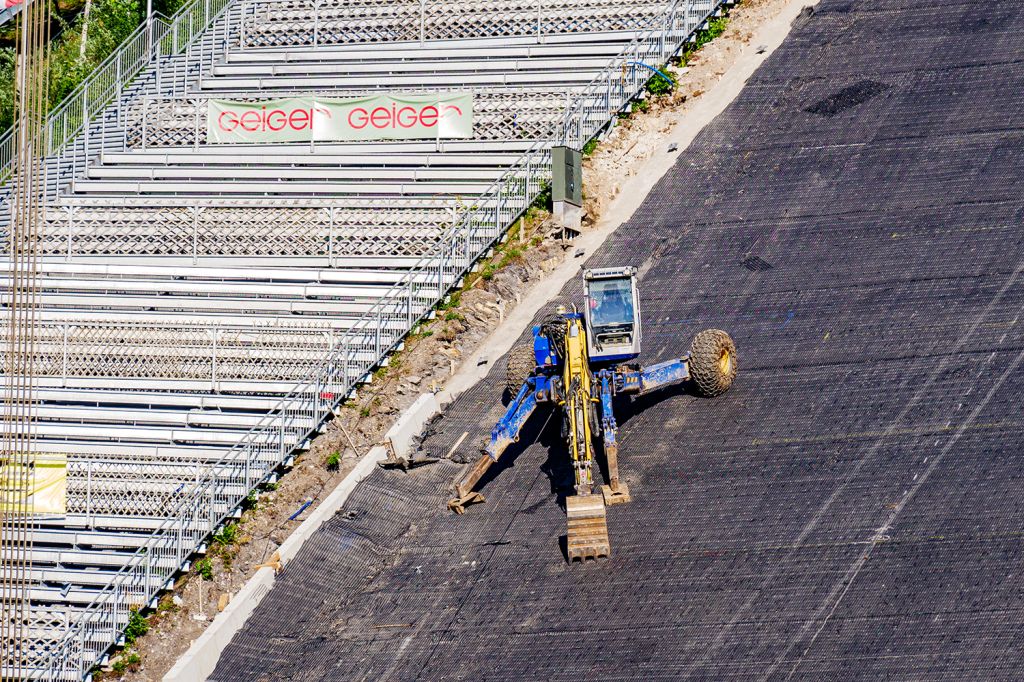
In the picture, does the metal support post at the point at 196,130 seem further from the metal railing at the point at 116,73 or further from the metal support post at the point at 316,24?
the metal support post at the point at 316,24

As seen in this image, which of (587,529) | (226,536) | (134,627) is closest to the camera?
(587,529)

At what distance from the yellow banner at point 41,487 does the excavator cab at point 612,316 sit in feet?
28.0

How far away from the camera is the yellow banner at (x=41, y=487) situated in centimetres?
2256

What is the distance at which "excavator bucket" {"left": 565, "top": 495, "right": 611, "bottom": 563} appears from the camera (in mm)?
18531

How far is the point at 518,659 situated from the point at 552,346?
4.34m

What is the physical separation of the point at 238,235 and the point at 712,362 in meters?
10.6

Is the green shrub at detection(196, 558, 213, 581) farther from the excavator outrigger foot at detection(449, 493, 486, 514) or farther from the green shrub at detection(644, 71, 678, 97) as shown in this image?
the green shrub at detection(644, 71, 678, 97)

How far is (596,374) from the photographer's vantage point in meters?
19.8

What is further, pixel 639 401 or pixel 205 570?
pixel 205 570

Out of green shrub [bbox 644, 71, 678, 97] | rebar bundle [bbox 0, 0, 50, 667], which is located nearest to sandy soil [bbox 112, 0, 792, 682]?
green shrub [bbox 644, 71, 678, 97]

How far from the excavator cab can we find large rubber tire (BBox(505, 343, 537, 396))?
181 centimetres

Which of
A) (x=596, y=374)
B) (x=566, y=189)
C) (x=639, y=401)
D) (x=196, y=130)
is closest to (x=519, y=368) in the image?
(x=639, y=401)

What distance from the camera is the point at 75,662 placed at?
67.7 ft

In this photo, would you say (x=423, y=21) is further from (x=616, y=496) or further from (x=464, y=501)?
(x=616, y=496)
